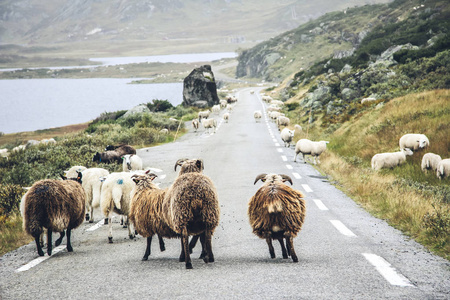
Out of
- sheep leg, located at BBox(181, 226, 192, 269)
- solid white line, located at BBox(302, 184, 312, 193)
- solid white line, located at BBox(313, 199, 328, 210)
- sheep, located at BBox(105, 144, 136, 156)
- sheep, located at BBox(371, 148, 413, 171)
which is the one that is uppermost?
sheep, located at BBox(105, 144, 136, 156)

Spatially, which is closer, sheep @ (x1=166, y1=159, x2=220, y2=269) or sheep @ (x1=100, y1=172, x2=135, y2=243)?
sheep @ (x1=166, y1=159, x2=220, y2=269)

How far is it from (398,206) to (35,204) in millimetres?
6931

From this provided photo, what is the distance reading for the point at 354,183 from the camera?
1156cm

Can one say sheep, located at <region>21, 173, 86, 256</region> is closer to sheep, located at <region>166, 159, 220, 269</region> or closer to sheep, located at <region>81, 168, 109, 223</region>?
sheep, located at <region>81, 168, 109, 223</region>

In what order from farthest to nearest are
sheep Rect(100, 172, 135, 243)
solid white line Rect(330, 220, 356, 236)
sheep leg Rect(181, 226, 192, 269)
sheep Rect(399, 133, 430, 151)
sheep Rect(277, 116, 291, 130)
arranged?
sheep Rect(277, 116, 291, 130), sheep Rect(399, 133, 430, 151), sheep Rect(100, 172, 135, 243), solid white line Rect(330, 220, 356, 236), sheep leg Rect(181, 226, 192, 269)

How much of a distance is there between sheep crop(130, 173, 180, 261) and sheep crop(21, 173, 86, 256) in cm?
109

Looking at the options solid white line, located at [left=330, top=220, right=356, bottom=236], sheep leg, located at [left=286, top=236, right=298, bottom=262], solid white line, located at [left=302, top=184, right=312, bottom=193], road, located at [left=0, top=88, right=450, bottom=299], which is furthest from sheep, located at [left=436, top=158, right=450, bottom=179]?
sheep leg, located at [left=286, top=236, right=298, bottom=262]

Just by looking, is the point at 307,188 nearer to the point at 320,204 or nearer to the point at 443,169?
the point at 320,204

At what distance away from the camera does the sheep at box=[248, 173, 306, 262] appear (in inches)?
230

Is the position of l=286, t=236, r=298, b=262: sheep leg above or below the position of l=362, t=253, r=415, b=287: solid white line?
above

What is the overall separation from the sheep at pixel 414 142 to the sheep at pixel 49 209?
1268cm

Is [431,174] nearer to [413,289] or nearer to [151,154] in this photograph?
[413,289]

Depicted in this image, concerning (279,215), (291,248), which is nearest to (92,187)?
(279,215)

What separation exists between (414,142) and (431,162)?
1946mm
